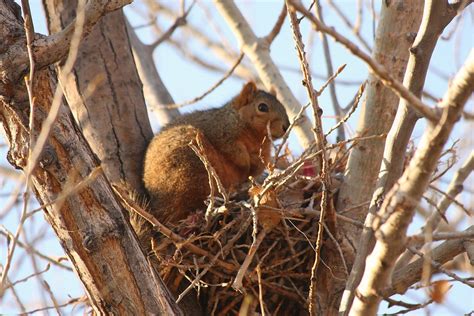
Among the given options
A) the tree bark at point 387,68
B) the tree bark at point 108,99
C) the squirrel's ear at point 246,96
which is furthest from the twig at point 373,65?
the squirrel's ear at point 246,96

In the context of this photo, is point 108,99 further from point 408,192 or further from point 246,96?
point 408,192

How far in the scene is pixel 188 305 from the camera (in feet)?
14.9

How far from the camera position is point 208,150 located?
205 inches

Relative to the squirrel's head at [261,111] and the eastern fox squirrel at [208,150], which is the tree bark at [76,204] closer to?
the eastern fox squirrel at [208,150]

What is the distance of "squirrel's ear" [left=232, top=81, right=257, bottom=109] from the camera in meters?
5.77

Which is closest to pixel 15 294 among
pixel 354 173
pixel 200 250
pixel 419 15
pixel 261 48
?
pixel 200 250

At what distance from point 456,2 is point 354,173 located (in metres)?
1.34

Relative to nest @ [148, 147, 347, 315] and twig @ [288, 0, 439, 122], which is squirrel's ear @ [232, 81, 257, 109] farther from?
twig @ [288, 0, 439, 122]

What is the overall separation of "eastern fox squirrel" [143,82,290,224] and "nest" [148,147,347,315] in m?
0.33

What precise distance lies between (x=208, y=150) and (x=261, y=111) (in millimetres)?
669

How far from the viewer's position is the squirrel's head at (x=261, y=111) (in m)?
5.68

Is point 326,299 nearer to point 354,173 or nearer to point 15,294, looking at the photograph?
point 354,173

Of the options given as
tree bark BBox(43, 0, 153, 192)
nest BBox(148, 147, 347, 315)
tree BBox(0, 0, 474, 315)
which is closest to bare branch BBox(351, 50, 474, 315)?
tree BBox(0, 0, 474, 315)

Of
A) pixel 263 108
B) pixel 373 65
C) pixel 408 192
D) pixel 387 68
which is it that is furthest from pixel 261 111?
pixel 373 65
